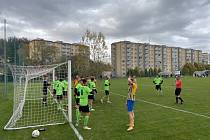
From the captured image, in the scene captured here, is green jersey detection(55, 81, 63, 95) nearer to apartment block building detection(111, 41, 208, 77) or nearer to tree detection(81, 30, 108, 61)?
tree detection(81, 30, 108, 61)

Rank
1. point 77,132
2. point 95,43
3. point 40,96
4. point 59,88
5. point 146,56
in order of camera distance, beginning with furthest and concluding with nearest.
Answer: point 146,56 < point 95,43 < point 40,96 < point 59,88 < point 77,132

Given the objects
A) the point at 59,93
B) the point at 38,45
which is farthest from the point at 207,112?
the point at 38,45

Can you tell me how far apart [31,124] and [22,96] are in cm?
296

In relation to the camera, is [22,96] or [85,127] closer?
[85,127]

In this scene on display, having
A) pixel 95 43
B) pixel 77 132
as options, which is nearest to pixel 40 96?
pixel 77 132

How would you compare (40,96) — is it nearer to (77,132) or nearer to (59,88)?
(59,88)

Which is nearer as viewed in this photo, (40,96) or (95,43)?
(40,96)

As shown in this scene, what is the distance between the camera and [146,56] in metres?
147

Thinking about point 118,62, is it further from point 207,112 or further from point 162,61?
point 207,112

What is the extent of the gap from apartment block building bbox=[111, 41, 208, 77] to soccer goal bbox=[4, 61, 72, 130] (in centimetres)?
10466

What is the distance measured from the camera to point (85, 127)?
9797mm

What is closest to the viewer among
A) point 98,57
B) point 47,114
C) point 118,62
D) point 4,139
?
point 4,139

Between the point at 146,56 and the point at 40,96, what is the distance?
132847 mm

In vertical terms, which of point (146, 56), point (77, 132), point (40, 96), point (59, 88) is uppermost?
point (146, 56)
